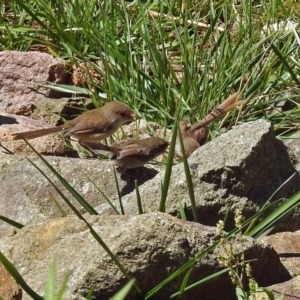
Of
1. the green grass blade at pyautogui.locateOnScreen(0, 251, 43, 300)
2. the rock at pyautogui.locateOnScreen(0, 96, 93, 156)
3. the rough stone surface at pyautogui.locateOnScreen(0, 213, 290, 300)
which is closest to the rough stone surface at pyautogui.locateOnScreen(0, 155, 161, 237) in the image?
the rock at pyautogui.locateOnScreen(0, 96, 93, 156)

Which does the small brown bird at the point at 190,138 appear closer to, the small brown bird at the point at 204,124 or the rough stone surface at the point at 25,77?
the small brown bird at the point at 204,124

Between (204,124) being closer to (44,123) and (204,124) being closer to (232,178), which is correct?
(44,123)

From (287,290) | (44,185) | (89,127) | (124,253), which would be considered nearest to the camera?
(124,253)

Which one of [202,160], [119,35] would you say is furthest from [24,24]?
[202,160]

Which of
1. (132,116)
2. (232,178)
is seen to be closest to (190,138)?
(132,116)

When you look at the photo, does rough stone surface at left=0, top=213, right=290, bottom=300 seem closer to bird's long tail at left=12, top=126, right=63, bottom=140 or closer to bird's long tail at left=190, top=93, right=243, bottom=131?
bird's long tail at left=12, top=126, right=63, bottom=140

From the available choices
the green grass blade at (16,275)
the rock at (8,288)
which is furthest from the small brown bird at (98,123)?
the green grass blade at (16,275)
